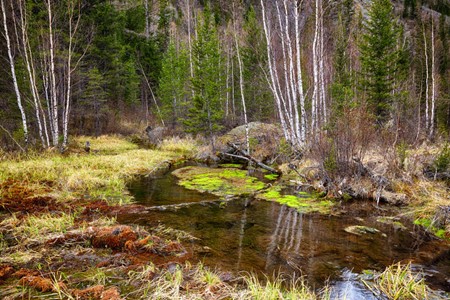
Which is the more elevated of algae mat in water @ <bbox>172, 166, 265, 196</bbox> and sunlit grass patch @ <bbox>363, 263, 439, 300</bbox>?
sunlit grass patch @ <bbox>363, 263, 439, 300</bbox>

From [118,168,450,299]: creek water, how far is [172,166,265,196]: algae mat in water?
1208 mm

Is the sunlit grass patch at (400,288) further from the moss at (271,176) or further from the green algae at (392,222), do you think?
the moss at (271,176)

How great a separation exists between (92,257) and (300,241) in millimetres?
3290

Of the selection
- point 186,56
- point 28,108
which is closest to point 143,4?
point 186,56

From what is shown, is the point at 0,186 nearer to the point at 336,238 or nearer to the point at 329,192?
the point at 336,238

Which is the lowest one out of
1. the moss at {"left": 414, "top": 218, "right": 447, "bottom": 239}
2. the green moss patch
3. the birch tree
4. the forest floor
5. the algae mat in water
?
the algae mat in water

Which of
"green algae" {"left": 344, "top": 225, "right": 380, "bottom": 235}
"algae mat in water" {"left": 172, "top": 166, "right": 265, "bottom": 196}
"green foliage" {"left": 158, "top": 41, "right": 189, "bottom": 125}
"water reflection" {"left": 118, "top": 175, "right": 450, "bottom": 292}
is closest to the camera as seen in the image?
"water reflection" {"left": 118, "top": 175, "right": 450, "bottom": 292}

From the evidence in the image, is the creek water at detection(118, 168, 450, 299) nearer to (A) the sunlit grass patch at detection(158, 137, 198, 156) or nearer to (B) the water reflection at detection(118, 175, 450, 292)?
(B) the water reflection at detection(118, 175, 450, 292)

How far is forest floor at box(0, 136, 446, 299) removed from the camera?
10.5 ft

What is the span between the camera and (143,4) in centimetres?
3478

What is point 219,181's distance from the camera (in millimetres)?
10133

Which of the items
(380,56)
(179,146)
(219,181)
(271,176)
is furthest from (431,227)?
(179,146)

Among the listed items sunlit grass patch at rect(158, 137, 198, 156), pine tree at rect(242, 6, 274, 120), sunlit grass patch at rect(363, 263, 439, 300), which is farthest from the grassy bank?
pine tree at rect(242, 6, 274, 120)

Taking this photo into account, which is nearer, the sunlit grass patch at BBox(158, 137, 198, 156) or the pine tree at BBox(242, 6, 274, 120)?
the sunlit grass patch at BBox(158, 137, 198, 156)
